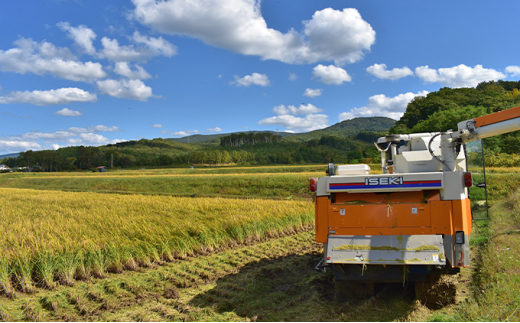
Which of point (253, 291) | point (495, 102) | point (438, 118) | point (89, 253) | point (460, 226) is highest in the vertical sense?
point (495, 102)

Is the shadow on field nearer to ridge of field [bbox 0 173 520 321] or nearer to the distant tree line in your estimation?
ridge of field [bbox 0 173 520 321]

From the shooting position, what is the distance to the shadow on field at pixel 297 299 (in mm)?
4969

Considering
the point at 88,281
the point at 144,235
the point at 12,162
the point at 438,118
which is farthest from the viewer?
the point at 12,162

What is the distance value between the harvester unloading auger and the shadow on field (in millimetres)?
563

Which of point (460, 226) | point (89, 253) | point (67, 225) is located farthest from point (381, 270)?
point (67, 225)

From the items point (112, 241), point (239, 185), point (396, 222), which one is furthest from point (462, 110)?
point (112, 241)

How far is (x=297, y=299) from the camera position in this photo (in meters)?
5.60

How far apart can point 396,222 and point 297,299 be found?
7.60 feet

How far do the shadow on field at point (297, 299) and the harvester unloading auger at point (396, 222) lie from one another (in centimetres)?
56

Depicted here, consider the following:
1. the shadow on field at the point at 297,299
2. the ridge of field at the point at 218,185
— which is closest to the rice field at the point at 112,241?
the shadow on field at the point at 297,299

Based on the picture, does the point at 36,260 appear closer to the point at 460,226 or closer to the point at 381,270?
the point at 381,270

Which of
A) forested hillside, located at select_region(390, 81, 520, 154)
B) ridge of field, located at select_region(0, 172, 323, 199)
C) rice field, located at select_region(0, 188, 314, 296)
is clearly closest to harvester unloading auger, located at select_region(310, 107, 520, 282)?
rice field, located at select_region(0, 188, 314, 296)

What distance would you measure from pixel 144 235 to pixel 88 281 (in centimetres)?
278

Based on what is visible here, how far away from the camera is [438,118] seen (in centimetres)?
6700
